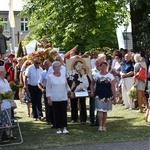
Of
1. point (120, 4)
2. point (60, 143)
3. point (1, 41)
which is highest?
point (120, 4)

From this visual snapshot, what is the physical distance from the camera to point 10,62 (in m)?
17.4

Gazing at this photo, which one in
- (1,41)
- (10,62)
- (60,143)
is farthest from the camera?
(10,62)

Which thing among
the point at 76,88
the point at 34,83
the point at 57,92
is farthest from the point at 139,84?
the point at 57,92

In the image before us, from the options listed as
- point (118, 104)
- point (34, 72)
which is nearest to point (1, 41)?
point (34, 72)

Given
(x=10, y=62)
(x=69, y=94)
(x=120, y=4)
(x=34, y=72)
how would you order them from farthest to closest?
(x=120, y=4)
(x=10, y=62)
(x=34, y=72)
(x=69, y=94)

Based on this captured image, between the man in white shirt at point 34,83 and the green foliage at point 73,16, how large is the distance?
9990 millimetres

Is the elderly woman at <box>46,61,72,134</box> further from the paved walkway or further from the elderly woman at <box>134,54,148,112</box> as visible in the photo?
the elderly woman at <box>134,54,148,112</box>

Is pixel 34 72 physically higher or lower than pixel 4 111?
higher

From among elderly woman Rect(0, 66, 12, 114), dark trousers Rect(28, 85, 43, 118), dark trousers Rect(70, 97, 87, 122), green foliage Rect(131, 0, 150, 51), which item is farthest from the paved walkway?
green foliage Rect(131, 0, 150, 51)

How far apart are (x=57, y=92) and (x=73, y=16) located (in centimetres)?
1542

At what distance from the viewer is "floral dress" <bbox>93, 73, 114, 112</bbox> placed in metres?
10.3

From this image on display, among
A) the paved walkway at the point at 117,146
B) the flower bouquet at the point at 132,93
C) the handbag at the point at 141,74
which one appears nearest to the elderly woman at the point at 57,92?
the paved walkway at the point at 117,146

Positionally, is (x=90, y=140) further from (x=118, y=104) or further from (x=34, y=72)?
(x=118, y=104)

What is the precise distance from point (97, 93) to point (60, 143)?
6.06 ft
